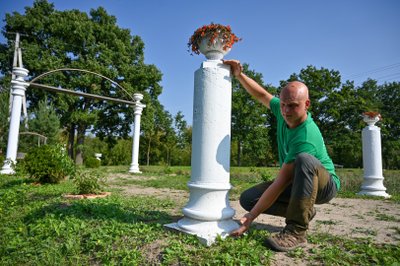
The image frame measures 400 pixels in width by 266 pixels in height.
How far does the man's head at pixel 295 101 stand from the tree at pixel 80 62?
19.4 meters

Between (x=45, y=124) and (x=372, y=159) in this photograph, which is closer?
(x=372, y=159)

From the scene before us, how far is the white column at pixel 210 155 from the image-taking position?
88.4 inches

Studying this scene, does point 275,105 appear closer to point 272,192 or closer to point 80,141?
point 272,192

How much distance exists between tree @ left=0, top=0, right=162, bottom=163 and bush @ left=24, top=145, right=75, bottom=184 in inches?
572

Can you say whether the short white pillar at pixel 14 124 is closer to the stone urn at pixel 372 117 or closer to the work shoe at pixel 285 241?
the work shoe at pixel 285 241

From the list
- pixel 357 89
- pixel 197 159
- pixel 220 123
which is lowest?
pixel 197 159

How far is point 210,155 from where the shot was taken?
2.30 m

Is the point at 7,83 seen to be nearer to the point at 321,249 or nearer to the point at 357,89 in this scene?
the point at 321,249

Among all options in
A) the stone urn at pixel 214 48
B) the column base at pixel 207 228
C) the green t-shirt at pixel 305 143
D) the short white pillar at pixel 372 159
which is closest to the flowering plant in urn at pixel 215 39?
the stone urn at pixel 214 48

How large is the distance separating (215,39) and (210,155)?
113cm

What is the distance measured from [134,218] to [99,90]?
20.0m

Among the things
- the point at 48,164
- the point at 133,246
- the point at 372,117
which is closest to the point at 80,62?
the point at 48,164

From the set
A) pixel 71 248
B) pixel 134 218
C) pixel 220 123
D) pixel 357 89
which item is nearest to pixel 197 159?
pixel 220 123

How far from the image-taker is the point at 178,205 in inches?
153
